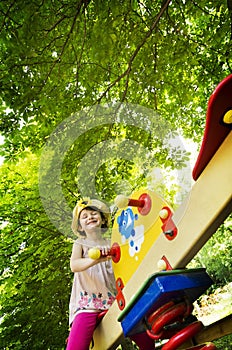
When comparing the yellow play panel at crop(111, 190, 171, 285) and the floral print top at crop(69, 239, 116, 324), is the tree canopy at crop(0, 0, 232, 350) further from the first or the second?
the floral print top at crop(69, 239, 116, 324)

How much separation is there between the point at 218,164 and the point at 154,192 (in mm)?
331

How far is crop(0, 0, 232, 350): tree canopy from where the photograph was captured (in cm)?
148

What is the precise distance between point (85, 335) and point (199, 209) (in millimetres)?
905

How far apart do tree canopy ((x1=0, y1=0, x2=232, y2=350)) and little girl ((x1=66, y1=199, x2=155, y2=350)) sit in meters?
0.09

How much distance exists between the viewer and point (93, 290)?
63.1 inches

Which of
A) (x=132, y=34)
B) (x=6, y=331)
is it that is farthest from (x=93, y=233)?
(x=6, y=331)

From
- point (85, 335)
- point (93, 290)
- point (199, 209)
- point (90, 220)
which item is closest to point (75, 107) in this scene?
point (90, 220)

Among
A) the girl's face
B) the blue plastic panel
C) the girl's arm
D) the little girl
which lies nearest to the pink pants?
the little girl

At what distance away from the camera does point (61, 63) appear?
8.96ft

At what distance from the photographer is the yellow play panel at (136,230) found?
1.12m

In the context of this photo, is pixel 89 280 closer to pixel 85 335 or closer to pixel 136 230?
pixel 85 335

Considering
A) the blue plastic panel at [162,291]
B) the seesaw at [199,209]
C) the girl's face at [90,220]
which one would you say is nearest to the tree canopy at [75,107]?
the girl's face at [90,220]

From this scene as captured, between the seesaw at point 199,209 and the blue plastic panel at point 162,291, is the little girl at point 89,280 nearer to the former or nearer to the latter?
the seesaw at point 199,209

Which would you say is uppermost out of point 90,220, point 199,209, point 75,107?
point 75,107
